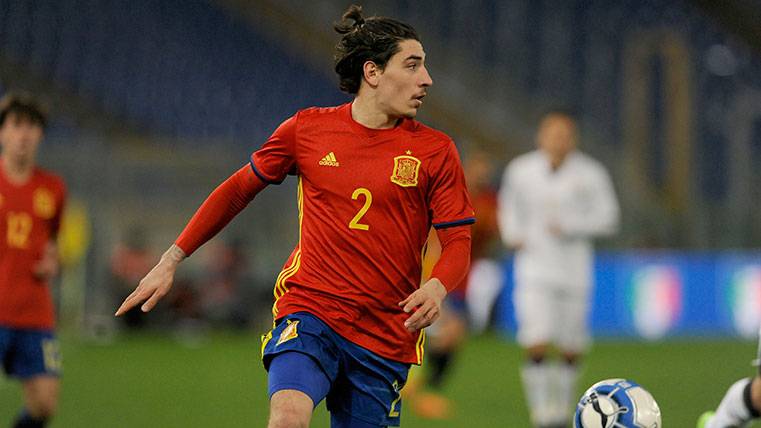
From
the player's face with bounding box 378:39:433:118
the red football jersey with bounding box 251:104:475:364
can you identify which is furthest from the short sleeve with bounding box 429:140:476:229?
the player's face with bounding box 378:39:433:118

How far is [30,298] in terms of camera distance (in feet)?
23.4

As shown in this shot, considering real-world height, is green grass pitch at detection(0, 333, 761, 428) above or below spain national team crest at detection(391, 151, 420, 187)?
below

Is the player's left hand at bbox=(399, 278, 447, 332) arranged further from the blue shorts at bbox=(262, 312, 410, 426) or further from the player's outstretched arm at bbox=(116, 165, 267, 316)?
the player's outstretched arm at bbox=(116, 165, 267, 316)

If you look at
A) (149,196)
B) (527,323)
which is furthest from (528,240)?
(149,196)

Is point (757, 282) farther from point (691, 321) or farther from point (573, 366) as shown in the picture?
point (573, 366)

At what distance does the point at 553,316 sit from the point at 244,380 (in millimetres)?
4154

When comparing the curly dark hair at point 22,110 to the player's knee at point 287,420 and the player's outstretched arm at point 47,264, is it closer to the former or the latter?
the player's outstretched arm at point 47,264

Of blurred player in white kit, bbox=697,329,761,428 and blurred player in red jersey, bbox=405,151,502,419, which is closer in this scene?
blurred player in white kit, bbox=697,329,761,428

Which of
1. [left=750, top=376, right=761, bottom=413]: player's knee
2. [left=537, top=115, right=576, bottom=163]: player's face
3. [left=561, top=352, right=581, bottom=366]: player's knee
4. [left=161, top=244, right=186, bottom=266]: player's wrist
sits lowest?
[left=750, top=376, right=761, bottom=413]: player's knee

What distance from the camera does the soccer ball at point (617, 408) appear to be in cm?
547

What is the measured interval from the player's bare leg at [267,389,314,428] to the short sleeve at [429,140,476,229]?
33.4 inches

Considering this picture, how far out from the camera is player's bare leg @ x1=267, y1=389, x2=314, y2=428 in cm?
462

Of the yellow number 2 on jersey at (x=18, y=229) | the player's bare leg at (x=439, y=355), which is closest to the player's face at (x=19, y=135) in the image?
the yellow number 2 on jersey at (x=18, y=229)

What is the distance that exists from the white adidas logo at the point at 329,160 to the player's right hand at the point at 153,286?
0.69 meters
